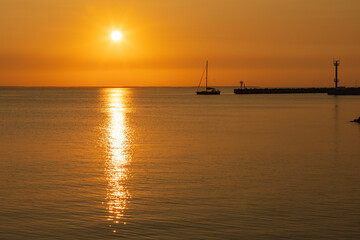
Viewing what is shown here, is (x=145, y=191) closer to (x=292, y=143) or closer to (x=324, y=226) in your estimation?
(x=324, y=226)

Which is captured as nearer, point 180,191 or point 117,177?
point 180,191

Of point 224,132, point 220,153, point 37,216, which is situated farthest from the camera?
point 224,132

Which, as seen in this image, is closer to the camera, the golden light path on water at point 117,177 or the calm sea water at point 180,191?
the calm sea water at point 180,191

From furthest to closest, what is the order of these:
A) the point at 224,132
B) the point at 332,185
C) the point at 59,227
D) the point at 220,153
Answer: the point at 224,132 → the point at 220,153 → the point at 332,185 → the point at 59,227

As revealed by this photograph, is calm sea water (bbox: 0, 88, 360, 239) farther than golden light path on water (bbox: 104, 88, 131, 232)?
No

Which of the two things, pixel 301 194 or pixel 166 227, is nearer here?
pixel 166 227

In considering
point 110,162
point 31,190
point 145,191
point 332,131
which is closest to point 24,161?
point 110,162

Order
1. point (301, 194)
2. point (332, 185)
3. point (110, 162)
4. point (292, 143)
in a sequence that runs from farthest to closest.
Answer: point (292, 143) → point (110, 162) → point (332, 185) → point (301, 194)

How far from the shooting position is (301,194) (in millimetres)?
20797

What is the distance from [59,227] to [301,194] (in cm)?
960

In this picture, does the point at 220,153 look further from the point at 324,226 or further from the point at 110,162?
the point at 324,226

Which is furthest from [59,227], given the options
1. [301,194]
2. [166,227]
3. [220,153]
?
[220,153]

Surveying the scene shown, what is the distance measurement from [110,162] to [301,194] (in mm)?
13088

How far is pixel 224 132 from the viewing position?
2046 inches
